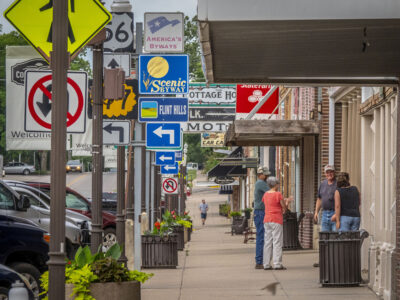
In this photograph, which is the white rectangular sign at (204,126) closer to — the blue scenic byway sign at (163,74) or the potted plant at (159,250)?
the potted plant at (159,250)

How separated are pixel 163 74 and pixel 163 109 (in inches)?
24.5

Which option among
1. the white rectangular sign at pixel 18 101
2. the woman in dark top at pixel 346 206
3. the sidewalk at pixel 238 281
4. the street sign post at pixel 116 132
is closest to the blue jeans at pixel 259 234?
the sidewalk at pixel 238 281

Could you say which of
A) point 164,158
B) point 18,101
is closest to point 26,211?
point 18,101

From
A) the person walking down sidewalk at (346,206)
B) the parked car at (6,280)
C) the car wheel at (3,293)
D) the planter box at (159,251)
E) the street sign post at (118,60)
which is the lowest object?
the planter box at (159,251)

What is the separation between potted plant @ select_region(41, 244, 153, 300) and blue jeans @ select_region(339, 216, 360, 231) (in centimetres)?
523

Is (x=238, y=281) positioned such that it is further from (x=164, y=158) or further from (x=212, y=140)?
(x=212, y=140)

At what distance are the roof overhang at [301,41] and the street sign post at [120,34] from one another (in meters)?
4.33

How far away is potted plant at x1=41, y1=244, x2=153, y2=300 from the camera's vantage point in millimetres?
8914

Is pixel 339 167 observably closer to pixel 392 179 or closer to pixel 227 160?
pixel 392 179

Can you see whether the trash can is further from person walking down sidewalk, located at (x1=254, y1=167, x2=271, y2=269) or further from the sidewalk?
person walking down sidewalk, located at (x1=254, y1=167, x2=271, y2=269)

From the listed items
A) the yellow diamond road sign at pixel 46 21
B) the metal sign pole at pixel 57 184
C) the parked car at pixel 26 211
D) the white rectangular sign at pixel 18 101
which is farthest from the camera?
the parked car at pixel 26 211

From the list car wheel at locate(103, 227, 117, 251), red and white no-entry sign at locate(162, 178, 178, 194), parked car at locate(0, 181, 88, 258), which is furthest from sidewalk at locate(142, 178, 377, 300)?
red and white no-entry sign at locate(162, 178, 178, 194)

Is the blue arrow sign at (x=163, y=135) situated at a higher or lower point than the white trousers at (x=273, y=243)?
higher

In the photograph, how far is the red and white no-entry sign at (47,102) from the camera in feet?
30.3
